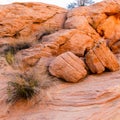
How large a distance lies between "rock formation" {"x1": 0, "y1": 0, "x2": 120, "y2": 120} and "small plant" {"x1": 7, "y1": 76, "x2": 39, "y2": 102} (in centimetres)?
10

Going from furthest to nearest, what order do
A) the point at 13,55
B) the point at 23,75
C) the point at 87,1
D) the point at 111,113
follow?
the point at 87,1 → the point at 13,55 → the point at 23,75 → the point at 111,113

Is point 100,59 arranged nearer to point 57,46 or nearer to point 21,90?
point 57,46

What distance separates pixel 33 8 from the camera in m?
8.91

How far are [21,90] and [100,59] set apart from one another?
1.98 metres

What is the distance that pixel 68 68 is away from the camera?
548 centimetres

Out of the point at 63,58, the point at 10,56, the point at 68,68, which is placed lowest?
the point at 10,56

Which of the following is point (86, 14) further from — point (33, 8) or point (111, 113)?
point (111, 113)

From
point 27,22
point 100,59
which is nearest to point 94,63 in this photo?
point 100,59

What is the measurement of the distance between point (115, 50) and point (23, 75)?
10.8ft

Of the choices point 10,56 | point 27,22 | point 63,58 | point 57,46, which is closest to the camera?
point 63,58

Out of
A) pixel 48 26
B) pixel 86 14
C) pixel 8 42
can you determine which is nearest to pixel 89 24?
pixel 86 14

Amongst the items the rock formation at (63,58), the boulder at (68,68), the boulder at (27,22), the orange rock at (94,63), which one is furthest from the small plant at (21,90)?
the boulder at (27,22)

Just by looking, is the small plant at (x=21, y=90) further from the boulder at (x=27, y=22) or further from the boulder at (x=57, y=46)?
the boulder at (x=27, y=22)

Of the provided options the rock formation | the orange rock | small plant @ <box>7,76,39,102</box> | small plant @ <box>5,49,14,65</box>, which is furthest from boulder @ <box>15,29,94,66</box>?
small plant @ <box>7,76,39,102</box>
